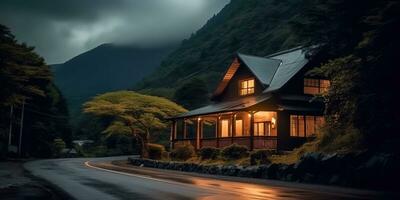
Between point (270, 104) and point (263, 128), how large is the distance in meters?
4.48

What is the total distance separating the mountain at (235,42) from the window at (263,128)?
6265 centimetres

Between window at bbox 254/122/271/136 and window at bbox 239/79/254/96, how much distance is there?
2.91m

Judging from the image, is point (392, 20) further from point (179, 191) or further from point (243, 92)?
point (243, 92)

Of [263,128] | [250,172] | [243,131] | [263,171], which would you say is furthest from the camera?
[243,131]

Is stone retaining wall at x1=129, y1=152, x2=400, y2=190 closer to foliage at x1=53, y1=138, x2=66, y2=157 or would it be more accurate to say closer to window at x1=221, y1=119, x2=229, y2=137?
window at x1=221, y1=119, x2=229, y2=137

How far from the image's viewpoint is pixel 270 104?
3575 cm

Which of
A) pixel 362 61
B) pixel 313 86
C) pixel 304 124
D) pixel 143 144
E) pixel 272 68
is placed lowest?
pixel 143 144

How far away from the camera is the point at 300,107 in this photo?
36.8m

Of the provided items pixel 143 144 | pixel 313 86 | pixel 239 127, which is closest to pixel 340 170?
pixel 313 86

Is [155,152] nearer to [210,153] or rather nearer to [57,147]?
[210,153]

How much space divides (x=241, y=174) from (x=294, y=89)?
1467cm

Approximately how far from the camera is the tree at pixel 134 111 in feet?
152

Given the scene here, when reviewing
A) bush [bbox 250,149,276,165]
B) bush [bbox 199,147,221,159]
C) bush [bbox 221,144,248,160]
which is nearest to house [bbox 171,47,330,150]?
bush [bbox 199,147,221,159]

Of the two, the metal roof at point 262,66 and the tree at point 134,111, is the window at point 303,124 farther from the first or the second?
the tree at point 134,111
